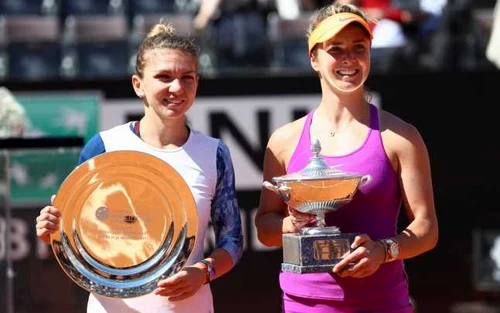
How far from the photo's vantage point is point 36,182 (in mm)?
4301

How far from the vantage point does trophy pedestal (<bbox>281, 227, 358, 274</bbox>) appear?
2719 millimetres

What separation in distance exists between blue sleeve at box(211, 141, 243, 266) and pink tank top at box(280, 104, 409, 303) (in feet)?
0.62

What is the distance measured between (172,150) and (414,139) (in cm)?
65

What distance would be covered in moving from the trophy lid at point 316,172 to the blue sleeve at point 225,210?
0.23m

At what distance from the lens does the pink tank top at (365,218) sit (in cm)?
286

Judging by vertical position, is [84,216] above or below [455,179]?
above

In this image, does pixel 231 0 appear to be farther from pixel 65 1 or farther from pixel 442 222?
pixel 442 222

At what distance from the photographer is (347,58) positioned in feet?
9.36

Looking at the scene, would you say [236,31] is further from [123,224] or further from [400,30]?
[123,224]

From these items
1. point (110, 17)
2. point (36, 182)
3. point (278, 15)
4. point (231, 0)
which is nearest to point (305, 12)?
point (278, 15)

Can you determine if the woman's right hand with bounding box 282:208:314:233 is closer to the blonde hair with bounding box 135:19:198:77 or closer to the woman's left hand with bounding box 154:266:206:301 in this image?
the woman's left hand with bounding box 154:266:206:301

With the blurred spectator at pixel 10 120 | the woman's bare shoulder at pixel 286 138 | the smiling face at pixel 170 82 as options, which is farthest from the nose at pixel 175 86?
the blurred spectator at pixel 10 120

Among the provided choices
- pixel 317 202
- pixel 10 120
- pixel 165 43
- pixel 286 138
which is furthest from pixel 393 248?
pixel 10 120

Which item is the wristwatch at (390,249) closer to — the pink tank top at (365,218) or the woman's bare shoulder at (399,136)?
the pink tank top at (365,218)
